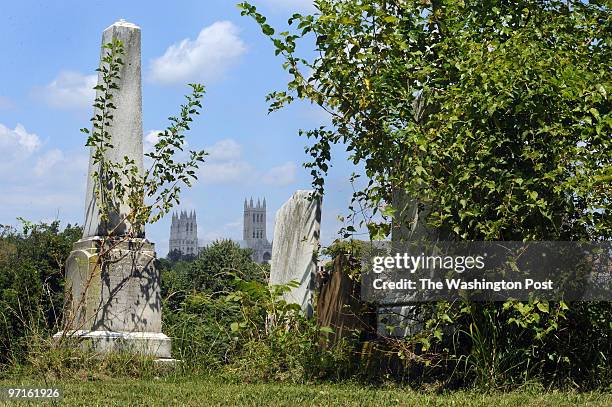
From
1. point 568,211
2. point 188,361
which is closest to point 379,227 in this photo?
point 568,211

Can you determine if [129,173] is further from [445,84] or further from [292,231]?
[445,84]

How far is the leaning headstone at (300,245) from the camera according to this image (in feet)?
30.2

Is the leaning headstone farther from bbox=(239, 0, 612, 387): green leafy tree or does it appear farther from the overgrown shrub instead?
the overgrown shrub

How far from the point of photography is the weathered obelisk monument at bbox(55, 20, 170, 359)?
29.9ft

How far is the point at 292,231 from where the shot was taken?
31.4 ft

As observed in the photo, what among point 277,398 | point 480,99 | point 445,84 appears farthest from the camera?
point 445,84

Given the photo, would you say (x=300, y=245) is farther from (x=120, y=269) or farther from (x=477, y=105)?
(x=477, y=105)

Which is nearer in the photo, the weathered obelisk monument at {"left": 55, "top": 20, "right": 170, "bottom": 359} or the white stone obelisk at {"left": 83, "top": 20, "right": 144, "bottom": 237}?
the weathered obelisk monument at {"left": 55, "top": 20, "right": 170, "bottom": 359}

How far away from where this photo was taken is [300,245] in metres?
9.37

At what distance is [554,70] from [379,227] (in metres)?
2.09

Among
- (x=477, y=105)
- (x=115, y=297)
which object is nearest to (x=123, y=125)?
(x=115, y=297)

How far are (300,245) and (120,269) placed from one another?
2.07 metres

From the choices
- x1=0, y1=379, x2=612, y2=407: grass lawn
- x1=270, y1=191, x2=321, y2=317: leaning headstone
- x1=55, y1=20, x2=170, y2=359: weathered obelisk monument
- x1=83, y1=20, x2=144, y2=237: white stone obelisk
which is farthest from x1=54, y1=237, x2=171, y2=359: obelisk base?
x1=0, y1=379, x2=612, y2=407: grass lawn

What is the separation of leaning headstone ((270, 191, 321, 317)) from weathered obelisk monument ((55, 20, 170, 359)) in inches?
59.6
